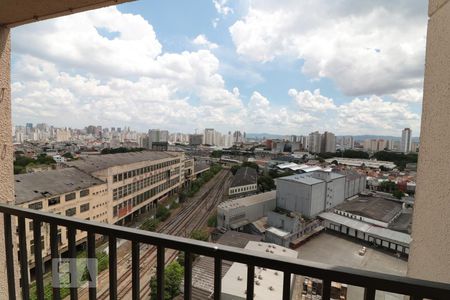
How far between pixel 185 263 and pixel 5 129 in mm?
1267

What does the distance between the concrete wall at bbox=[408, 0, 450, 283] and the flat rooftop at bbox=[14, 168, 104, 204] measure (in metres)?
9.01

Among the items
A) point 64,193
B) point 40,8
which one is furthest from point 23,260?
point 64,193

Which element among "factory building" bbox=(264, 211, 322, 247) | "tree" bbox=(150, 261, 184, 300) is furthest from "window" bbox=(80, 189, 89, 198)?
"factory building" bbox=(264, 211, 322, 247)

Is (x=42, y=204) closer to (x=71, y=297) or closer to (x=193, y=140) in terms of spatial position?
(x=71, y=297)

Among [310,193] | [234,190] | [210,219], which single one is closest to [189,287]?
[210,219]

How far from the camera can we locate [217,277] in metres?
0.69

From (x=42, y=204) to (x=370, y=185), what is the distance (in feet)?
83.3

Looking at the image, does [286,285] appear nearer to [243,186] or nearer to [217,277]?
[217,277]

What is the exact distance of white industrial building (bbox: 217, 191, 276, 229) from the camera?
1382 cm

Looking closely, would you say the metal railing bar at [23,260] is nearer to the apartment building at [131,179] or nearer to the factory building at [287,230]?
the apartment building at [131,179]

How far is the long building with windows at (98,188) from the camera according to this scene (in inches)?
319

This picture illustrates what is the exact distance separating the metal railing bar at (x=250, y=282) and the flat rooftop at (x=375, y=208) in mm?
17376

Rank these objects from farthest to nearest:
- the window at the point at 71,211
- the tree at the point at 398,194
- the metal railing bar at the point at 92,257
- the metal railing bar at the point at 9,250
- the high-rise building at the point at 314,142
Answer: the high-rise building at the point at 314,142, the tree at the point at 398,194, the window at the point at 71,211, the metal railing bar at the point at 9,250, the metal railing bar at the point at 92,257

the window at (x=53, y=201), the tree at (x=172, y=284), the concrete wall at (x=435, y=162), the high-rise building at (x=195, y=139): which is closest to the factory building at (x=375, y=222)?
the tree at (x=172, y=284)
